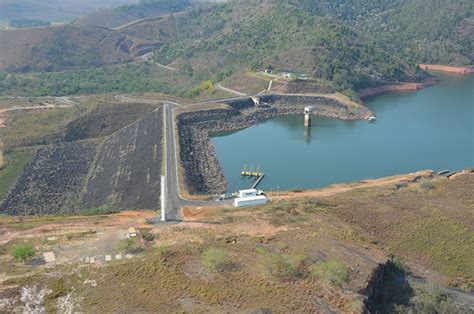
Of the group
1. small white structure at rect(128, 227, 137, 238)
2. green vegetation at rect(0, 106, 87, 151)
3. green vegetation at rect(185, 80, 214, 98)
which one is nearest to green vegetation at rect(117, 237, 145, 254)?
small white structure at rect(128, 227, 137, 238)

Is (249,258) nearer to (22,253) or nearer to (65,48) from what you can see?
(22,253)

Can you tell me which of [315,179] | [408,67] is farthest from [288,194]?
[408,67]

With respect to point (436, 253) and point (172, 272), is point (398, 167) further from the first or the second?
point (172, 272)

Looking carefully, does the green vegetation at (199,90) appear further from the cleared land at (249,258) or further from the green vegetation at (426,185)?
the cleared land at (249,258)

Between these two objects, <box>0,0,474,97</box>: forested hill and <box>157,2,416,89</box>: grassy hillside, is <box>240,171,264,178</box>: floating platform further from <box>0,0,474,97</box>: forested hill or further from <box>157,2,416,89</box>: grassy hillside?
<box>157,2,416,89</box>: grassy hillside

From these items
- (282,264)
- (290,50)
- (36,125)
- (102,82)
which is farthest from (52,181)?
(102,82)

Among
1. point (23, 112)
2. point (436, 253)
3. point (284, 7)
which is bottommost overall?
point (436, 253)
